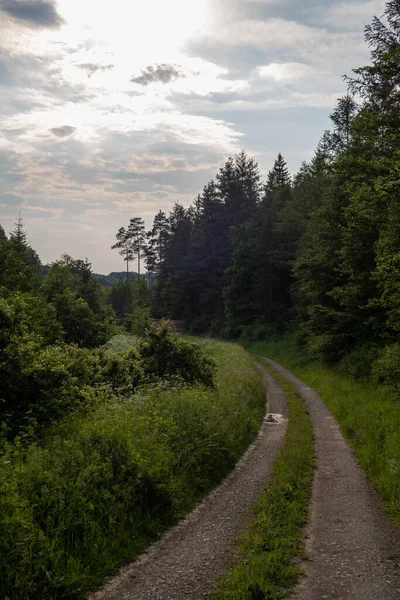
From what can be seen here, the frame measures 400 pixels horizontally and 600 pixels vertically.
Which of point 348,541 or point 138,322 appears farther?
point 138,322

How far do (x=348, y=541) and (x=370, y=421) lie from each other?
8.42m

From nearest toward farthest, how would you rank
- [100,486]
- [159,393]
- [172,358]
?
1. [100,486]
2. [159,393]
3. [172,358]

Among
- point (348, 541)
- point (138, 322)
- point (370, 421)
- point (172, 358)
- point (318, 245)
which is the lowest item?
point (348, 541)

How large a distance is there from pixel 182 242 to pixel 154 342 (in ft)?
229

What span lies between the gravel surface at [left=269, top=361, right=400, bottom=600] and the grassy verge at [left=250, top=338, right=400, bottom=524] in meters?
0.39

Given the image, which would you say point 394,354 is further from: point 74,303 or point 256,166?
point 256,166

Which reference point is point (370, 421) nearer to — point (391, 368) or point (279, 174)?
point (391, 368)

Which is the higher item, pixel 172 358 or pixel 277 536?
pixel 172 358

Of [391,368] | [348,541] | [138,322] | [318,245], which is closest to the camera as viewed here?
[348,541]

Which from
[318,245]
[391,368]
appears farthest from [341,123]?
[391,368]

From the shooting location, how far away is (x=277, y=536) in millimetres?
8125

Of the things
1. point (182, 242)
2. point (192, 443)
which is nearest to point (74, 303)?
point (192, 443)

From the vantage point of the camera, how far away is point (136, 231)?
119 meters

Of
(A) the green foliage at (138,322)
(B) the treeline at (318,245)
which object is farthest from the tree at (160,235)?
(A) the green foliage at (138,322)
